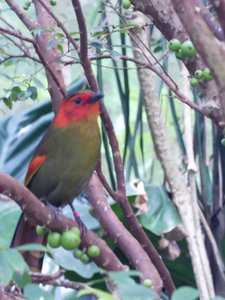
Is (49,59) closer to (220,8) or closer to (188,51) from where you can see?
(188,51)

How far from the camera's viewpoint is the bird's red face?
6.79ft

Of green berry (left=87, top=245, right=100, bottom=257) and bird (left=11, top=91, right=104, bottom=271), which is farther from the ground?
green berry (left=87, top=245, right=100, bottom=257)

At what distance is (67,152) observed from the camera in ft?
6.72

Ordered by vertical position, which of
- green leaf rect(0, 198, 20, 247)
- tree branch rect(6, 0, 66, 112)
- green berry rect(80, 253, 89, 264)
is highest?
tree branch rect(6, 0, 66, 112)

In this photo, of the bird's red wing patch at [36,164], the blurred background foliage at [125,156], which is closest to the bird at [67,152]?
the bird's red wing patch at [36,164]

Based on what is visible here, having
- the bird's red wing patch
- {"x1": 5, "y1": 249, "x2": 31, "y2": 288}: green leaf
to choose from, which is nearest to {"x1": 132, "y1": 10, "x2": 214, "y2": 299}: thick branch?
the bird's red wing patch

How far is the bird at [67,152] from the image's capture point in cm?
202

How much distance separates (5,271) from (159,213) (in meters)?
1.69

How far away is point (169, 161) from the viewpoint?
2.54 meters

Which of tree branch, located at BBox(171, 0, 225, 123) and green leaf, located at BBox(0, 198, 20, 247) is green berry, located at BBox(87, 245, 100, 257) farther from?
green leaf, located at BBox(0, 198, 20, 247)

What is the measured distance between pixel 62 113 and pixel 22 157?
1.04m

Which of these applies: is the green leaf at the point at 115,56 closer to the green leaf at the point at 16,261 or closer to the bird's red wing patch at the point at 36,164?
the bird's red wing patch at the point at 36,164

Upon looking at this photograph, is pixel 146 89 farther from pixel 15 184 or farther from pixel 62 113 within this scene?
pixel 15 184

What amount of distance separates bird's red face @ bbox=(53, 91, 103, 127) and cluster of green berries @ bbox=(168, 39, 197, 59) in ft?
2.31
